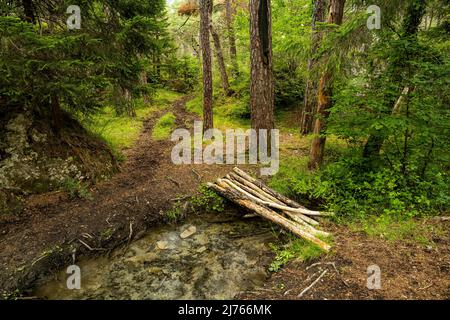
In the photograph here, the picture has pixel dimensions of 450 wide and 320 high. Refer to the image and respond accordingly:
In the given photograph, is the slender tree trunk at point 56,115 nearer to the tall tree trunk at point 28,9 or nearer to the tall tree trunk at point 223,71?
the tall tree trunk at point 28,9

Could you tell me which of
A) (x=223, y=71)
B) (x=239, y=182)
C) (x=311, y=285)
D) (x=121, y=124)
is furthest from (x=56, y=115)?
(x=223, y=71)

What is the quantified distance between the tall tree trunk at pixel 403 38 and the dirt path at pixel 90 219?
158 inches

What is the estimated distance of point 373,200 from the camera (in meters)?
5.79

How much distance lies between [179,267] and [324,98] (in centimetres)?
514

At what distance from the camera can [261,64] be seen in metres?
8.10

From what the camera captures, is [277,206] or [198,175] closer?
[277,206]

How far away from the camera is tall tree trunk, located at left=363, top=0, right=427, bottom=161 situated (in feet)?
18.0

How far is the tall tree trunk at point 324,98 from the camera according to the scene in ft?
21.6

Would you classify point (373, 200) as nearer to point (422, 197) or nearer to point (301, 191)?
point (422, 197)

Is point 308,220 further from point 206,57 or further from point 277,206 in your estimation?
point 206,57

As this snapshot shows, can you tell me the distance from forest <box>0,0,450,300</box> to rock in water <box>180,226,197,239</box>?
0.04 m

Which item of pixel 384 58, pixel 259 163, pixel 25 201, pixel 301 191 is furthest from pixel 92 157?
pixel 384 58

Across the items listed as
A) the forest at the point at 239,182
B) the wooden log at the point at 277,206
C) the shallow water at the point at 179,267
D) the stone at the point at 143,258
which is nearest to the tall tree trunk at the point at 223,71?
the forest at the point at 239,182
